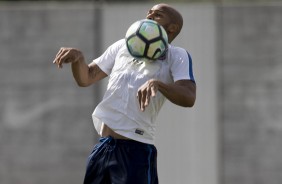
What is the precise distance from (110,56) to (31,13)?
6.31 m

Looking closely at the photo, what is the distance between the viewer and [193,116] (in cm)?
1263

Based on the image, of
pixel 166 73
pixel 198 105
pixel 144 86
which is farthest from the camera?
pixel 198 105

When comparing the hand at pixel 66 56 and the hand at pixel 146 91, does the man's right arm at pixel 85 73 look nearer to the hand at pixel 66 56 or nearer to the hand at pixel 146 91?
the hand at pixel 66 56

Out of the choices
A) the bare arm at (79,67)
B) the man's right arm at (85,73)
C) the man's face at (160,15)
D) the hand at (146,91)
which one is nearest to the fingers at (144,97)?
the hand at (146,91)

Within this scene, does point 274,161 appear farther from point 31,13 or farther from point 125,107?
point 125,107

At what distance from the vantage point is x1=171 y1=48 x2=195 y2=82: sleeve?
6.37 m

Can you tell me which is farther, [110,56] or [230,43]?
[230,43]

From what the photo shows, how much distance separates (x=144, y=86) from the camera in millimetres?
5918

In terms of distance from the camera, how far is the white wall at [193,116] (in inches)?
497

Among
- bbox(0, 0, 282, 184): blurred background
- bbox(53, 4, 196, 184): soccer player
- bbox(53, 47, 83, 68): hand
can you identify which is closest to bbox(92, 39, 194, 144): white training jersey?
bbox(53, 4, 196, 184): soccer player

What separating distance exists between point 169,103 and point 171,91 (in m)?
6.39

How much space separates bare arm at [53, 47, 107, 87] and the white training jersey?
0.22 meters

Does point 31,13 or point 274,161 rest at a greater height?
point 31,13

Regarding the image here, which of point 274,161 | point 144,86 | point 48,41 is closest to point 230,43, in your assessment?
point 274,161
